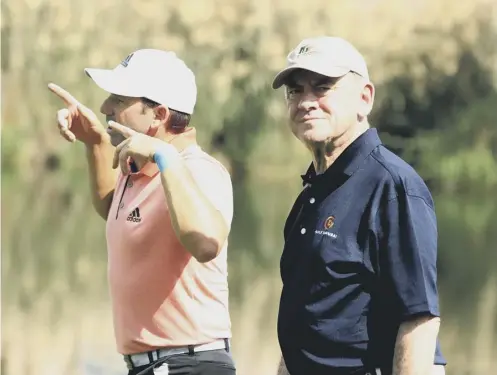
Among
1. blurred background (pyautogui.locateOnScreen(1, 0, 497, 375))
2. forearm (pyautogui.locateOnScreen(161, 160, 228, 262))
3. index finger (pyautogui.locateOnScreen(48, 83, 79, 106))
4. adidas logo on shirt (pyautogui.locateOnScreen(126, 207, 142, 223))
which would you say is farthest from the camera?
blurred background (pyautogui.locateOnScreen(1, 0, 497, 375))

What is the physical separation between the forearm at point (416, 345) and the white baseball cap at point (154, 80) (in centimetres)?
86

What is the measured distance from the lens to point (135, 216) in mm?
2268

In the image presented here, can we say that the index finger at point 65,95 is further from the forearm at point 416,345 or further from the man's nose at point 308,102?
the forearm at point 416,345

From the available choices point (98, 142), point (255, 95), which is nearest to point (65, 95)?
point (98, 142)

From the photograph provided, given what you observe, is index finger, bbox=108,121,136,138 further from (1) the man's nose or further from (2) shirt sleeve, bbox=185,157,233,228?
(1) the man's nose

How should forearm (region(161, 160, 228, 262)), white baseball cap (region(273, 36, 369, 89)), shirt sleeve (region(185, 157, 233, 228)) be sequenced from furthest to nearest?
shirt sleeve (region(185, 157, 233, 228)), forearm (region(161, 160, 228, 262)), white baseball cap (region(273, 36, 369, 89))

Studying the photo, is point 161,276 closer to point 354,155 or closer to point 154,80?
point 154,80

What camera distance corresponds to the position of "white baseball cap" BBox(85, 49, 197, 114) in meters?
2.33

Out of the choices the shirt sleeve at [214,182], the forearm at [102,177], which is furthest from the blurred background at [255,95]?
the shirt sleeve at [214,182]

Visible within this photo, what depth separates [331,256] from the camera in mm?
1803

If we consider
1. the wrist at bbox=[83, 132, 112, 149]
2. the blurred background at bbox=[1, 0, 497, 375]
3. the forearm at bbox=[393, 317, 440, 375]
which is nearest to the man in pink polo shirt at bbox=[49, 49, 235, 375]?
the wrist at bbox=[83, 132, 112, 149]

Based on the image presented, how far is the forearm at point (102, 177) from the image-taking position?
2729 mm

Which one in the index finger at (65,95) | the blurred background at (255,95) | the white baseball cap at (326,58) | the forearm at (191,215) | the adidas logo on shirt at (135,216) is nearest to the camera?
the white baseball cap at (326,58)

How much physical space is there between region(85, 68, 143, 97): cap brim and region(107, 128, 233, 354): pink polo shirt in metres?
0.17
